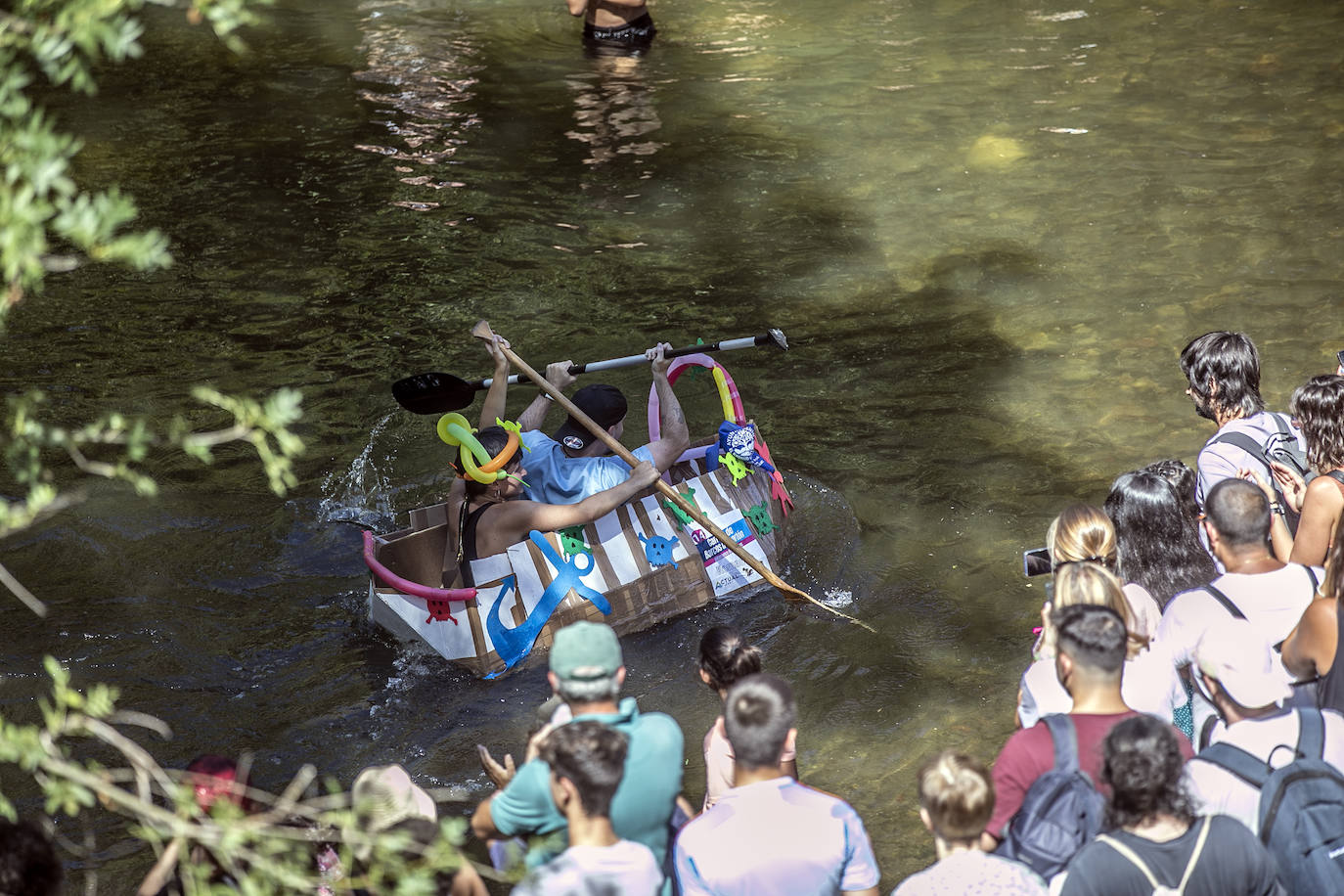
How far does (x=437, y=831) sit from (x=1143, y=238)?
1072 centimetres

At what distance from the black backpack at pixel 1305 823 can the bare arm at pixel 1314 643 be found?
0.43 meters

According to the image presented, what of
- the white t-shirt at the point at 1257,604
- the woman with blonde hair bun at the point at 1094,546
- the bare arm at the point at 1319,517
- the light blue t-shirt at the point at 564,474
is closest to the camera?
the white t-shirt at the point at 1257,604

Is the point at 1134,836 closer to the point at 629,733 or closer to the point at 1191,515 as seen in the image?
the point at 629,733

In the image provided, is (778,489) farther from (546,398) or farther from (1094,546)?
(1094,546)

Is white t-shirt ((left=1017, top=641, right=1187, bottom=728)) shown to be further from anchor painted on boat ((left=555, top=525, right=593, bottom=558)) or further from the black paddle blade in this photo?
the black paddle blade

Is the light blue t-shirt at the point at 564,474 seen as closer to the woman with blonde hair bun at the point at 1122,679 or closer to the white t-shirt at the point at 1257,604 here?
the woman with blonde hair bun at the point at 1122,679

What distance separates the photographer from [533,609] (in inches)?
284

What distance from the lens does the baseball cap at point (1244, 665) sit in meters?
4.14

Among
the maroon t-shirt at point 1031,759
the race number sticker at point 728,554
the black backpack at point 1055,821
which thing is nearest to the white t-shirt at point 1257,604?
the maroon t-shirt at point 1031,759

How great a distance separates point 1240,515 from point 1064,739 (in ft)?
3.86

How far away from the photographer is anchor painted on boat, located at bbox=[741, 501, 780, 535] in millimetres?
7969

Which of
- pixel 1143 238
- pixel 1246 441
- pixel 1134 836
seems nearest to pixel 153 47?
pixel 1143 238

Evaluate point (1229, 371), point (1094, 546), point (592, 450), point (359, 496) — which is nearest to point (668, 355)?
point (592, 450)

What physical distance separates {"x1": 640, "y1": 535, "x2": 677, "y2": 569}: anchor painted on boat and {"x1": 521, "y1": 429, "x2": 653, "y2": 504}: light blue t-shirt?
0.41 m
